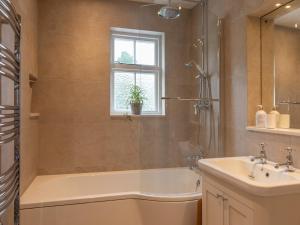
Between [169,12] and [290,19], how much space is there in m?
1.22

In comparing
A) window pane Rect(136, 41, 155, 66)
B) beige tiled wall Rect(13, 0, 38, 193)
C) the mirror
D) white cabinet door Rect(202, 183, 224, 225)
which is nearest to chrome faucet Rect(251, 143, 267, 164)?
the mirror

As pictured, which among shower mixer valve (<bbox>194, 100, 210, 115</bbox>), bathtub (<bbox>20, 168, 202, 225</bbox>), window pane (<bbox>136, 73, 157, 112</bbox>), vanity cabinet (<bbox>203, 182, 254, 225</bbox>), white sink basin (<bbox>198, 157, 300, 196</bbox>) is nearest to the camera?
white sink basin (<bbox>198, 157, 300, 196</bbox>)

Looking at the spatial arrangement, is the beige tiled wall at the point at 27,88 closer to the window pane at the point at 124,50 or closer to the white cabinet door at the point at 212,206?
the window pane at the point at 124,50

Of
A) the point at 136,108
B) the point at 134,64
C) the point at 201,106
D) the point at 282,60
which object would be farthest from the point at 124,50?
the point at 282,60

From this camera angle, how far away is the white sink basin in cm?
119

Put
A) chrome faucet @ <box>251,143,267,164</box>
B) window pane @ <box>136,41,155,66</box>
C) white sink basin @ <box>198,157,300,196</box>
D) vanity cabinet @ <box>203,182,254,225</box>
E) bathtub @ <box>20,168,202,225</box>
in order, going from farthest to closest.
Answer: window pane @ <box>136,41,155,66</box> < bathtub @ <box>20,168,202,225</box> < chrome faucet @ <box>251,143,267,164</box> < vanity cabinet @ <box>203,182,254,225</box> < white sink basin @ <box>198,157,300,196</box>

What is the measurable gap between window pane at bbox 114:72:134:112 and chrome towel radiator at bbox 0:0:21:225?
4.43 feet

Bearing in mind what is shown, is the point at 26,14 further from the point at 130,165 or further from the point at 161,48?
the point at 130,165

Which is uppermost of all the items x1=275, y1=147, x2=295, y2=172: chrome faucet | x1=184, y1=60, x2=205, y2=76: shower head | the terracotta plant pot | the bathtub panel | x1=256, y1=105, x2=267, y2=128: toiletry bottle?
x1=184, y1=60, x2=205, y2=76: shower head

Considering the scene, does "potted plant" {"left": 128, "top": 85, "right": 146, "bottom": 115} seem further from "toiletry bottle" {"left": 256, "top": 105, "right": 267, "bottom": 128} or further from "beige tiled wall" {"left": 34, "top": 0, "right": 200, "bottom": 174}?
"toiletry bottle" {"left": 256, "top": 105, "right": 267, "bottom": 128}

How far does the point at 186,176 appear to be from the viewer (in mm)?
2633

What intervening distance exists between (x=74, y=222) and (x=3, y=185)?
899 millimetres

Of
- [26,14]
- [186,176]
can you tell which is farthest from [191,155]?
[26,14]

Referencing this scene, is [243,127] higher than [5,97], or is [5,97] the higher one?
[5,97]
